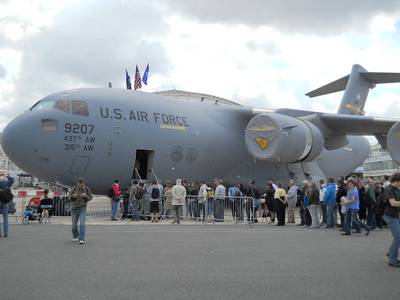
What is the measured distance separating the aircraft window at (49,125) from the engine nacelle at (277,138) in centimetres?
740

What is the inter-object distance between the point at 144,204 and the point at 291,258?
9.71 m

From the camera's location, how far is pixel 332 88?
29.3 meters

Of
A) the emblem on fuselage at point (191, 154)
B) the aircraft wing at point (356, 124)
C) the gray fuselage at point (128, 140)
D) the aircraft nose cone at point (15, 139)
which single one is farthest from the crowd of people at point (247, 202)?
the aircraft wing at point (356, 124)

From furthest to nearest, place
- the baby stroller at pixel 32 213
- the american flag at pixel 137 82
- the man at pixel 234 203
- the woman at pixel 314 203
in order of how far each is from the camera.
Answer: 1. the american flag at pixel 137 82
2. the man at pixel 234 203
3. the baby stroller at pixel 32 213
4. the woman at pixel 314 203

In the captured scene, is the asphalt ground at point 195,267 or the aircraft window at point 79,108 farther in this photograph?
the aircraft window at point 79,108

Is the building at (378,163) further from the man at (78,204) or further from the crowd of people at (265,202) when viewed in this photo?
the man at (78,204)

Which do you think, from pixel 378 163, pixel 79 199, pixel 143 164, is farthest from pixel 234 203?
pixel 378 163

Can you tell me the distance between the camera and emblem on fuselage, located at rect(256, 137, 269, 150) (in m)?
18.8

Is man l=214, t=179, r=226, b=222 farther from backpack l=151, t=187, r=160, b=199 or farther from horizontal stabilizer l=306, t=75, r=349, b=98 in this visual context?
horizontal stabilizer l=306, t=75, r=349, b=98

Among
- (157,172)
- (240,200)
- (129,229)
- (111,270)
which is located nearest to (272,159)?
(240,200)

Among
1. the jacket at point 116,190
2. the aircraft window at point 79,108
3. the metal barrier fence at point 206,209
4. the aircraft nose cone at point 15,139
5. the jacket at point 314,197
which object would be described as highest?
the aircraft window at point 79,108

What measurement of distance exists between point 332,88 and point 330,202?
1665 centimetres

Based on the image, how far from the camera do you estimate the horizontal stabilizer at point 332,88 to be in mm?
28516

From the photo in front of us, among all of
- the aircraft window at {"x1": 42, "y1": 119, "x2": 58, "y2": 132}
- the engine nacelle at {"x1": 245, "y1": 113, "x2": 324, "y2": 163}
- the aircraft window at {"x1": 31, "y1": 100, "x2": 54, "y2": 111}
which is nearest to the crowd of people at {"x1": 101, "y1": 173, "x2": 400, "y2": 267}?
Result: the engine nacelle at {"x1": 245, "y1": 113, "x2": 324, "y2": 163}
